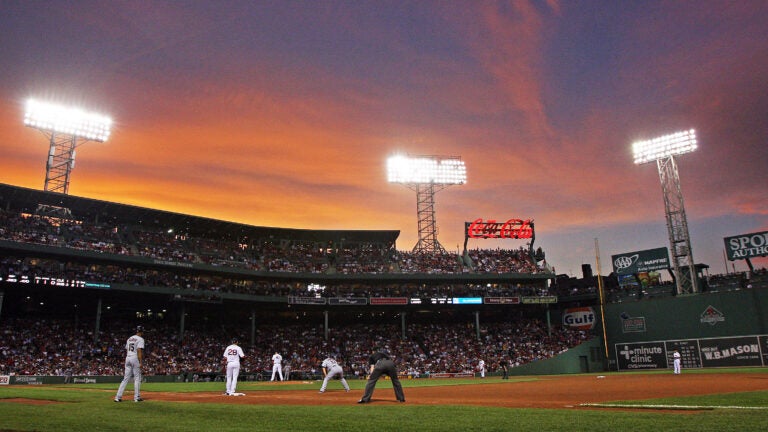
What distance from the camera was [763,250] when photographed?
4628cm

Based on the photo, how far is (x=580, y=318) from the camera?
57.8 meters

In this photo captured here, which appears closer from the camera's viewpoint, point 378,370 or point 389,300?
point 378,370

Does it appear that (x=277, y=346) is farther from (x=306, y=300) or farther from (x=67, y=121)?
(x=67, y=121)

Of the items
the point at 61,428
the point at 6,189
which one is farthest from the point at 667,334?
the point at 6,189

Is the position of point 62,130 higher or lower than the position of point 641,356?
higher

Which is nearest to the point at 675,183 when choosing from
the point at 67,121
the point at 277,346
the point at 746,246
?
the point at 746,246

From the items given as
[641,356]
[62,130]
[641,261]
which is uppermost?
[62,130]

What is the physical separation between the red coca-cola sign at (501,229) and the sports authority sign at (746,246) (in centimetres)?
2142

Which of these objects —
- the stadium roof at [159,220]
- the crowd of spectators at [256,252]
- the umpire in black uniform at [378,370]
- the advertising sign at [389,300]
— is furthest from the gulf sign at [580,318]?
the umpire in black uniform at [378,370]

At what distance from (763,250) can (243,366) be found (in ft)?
150

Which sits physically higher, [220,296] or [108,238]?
[108,238]

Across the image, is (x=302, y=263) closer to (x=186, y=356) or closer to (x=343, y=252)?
(x=343, y=252)

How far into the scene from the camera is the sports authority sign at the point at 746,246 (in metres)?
46.4

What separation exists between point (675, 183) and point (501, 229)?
1987cm
